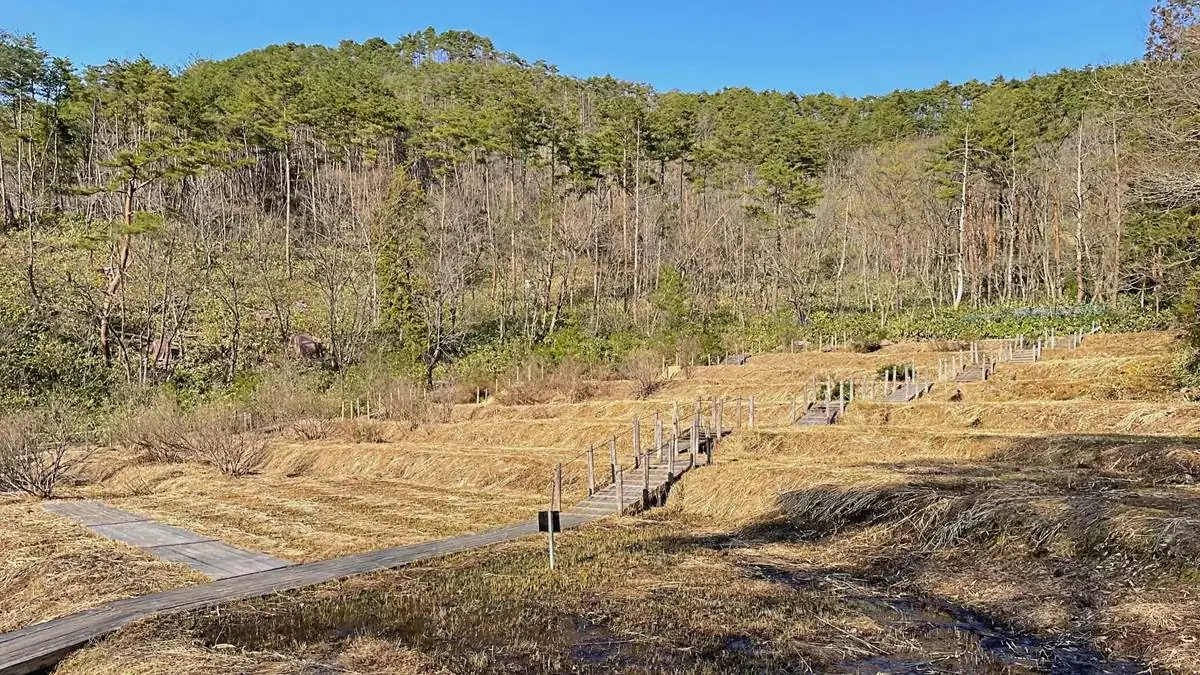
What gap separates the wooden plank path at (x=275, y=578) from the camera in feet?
24.4

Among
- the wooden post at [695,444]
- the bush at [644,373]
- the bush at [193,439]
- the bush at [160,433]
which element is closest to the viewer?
the wooden post at [695,444]

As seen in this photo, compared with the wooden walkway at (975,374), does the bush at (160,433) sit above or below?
below

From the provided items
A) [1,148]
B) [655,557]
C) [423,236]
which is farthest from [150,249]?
[655,557]

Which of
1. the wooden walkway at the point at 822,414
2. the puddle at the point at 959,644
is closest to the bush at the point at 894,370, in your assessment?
the wooden walkway at the point at 822,414

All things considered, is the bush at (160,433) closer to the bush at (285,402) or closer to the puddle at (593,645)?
the bush at (285,402)

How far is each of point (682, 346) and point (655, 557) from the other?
25.5 meters

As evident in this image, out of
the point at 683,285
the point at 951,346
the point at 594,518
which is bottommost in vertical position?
the point at 594,518

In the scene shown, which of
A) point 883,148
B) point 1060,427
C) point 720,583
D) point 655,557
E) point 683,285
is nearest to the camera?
point 720,583

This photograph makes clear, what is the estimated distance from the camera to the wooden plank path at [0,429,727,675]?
293 inches

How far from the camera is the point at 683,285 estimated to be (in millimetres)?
43000

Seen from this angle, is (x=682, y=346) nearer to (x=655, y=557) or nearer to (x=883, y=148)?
(x=655, y=557)

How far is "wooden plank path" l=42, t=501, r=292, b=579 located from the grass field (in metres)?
0.41

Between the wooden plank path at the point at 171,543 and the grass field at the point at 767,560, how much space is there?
0.41m

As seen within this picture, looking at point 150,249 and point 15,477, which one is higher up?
point 150,249
